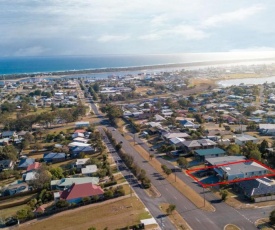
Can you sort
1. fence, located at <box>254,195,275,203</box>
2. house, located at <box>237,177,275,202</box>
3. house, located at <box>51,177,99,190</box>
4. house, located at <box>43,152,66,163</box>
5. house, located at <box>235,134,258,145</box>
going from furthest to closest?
house, located at <box>235,134,258,145</box>
house, located at <box>43,152,66,163</box>
house, located at <box>51,177,99,190</box>
house, located at <box>237,177,275,202</box>
fence, located at <box>254,195,275,203</box>

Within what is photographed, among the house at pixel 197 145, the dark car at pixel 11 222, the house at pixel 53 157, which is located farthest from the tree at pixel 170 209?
the house at pixel 53 157

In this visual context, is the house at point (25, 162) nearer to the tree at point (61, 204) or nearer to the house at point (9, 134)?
the tree at point (61, 204)

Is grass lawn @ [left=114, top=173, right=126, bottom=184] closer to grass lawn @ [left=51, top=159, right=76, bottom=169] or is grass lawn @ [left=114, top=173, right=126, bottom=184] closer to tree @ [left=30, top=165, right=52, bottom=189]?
tree @ [left=30, top=165, right=52, bottom=189]

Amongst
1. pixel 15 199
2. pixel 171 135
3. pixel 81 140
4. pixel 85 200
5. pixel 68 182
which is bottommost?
pixel 15 199

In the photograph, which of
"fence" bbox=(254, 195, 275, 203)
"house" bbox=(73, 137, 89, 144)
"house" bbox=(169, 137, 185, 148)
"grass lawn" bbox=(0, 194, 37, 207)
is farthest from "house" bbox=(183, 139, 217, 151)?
"grass lawn" bbox=(0, 194, 37, 207)

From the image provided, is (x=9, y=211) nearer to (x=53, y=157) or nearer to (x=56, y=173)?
(x=56, y=173)

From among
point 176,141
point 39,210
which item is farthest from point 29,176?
point 176,141

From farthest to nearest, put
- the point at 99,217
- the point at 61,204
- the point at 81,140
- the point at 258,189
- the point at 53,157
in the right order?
the point at 81,140, the point at 53,157, the point at 258,189, the point at 61,204, the point at 99,217

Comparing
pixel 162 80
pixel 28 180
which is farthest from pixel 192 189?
pixel 162 80
